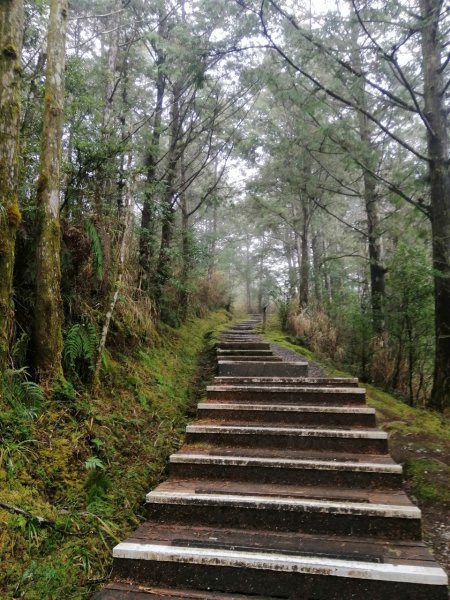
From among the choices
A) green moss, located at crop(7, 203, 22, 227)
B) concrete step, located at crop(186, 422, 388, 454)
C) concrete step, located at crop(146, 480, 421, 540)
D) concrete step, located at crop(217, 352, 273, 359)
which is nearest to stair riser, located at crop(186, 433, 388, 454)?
concrete step, located at crop(186, 422, 388, 454)

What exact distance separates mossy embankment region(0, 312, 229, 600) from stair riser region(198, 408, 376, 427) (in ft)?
1.77

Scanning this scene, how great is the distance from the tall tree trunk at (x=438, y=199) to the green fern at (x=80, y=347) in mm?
4837

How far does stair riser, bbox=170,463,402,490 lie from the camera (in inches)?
126

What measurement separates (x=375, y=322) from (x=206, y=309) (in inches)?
268

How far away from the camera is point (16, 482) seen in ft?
8.35

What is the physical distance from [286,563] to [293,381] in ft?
9.18

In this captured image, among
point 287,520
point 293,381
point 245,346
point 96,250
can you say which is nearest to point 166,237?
point 245,346

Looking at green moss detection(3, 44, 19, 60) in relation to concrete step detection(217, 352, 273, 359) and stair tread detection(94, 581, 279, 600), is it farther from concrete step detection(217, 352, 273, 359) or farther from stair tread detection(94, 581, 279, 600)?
concrete step detection(217, 352, 273, 359)

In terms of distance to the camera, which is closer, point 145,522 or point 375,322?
point 145,522

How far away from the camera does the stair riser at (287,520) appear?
2.71 m

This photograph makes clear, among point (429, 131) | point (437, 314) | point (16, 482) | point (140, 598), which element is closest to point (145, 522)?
point (140, 598)

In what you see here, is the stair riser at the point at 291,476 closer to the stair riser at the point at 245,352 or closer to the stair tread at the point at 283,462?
the stair tread at the point at 283,462

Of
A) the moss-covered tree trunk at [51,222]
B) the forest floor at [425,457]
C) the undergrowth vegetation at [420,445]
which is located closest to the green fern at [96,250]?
the moss-covered tree trunk at [51,222]

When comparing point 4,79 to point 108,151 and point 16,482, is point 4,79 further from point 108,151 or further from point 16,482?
point 16,482
